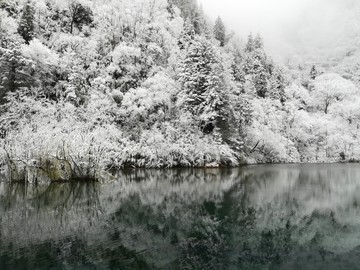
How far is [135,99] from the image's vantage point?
44469 millimetres

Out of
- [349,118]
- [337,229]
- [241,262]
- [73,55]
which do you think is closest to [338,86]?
[349,118]

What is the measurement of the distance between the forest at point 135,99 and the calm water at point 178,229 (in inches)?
318

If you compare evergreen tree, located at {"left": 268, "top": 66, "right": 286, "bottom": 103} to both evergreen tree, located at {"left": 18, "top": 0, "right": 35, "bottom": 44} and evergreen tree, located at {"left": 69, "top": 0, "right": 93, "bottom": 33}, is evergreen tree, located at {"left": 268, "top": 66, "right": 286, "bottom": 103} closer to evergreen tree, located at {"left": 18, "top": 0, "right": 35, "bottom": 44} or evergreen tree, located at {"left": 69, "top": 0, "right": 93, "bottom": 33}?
evergreen tree, located at {"left": 69, "top": 0, "right": 93, "bottom": 33}

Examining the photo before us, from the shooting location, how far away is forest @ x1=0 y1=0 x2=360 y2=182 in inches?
1455

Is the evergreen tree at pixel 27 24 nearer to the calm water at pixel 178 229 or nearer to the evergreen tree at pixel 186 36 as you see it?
the evergreen tree at pixel 186 36

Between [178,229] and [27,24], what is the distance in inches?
1836

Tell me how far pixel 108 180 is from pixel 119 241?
643 inches

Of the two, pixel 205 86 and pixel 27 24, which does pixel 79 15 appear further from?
pixel 205 86

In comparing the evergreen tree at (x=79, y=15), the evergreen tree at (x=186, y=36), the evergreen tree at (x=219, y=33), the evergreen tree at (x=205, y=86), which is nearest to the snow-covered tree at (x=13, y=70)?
the evergreen tree at (x=79, y=15)

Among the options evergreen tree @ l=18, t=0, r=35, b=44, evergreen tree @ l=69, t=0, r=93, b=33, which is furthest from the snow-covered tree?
evergreen tree @ l=69, t=0, r=93, b=33

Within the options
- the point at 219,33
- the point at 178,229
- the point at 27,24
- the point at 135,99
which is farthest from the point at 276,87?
the point at 178,229

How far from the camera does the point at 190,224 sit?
12672mm

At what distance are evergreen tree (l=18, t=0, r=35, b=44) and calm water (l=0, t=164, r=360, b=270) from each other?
1353 inches

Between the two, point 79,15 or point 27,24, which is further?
point 79,15
